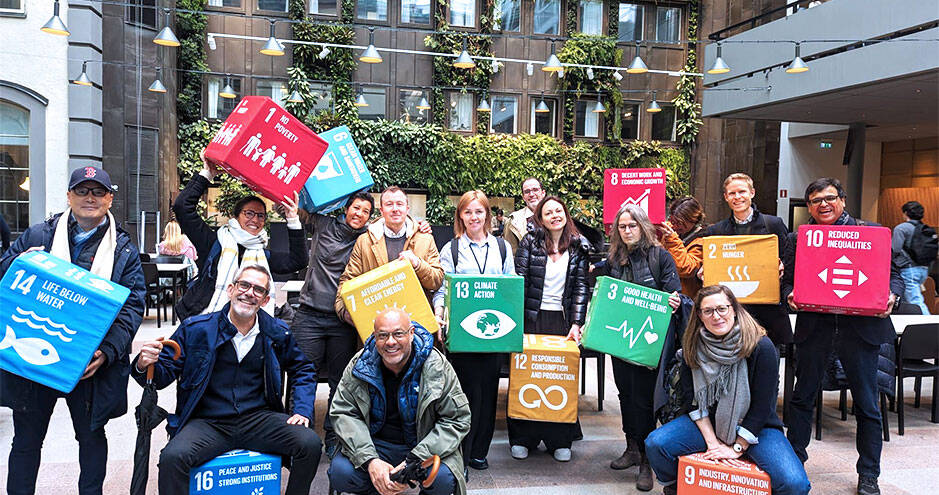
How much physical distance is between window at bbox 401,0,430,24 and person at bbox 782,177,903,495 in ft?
47.7

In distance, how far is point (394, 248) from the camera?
4.05 m

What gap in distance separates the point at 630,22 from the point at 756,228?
1558 centimetres

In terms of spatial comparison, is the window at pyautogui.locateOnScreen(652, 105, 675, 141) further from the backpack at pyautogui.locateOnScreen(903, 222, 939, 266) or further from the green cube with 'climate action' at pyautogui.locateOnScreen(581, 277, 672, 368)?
the green cube with 'climate action' at pyautogui.locateOnScreen(581, 277, 672, 368)

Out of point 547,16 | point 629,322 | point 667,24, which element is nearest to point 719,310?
point 629,322

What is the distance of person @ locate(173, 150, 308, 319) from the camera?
12.2ft

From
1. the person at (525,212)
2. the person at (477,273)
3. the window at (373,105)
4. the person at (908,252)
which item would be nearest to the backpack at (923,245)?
the person at (908,252)

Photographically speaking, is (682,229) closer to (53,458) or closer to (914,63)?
(53,458)

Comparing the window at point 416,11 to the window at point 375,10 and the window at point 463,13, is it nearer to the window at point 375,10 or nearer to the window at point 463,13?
the window at point 375,10

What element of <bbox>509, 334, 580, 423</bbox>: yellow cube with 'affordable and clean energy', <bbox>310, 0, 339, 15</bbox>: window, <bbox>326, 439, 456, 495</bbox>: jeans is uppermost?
<bbox>310, 0, 339, 15</bbox>: window

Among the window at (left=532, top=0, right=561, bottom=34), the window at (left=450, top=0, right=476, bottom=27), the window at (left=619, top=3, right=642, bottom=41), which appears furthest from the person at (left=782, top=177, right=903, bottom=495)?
the window at (left=619, top=3, right=642, bottom=41)

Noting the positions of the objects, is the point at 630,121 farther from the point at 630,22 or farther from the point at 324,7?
the point at 324,7

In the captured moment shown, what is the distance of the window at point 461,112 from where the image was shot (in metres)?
17.2

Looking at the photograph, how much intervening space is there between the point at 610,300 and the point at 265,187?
2128 millimetres

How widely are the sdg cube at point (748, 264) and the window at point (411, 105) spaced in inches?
531
